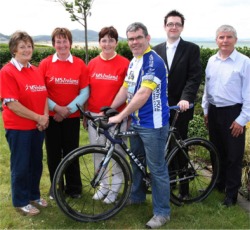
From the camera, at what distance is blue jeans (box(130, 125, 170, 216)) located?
3.35 metres

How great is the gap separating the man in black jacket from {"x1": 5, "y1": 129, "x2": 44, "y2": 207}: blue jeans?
5.18ft

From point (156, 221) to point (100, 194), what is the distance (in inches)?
35.0

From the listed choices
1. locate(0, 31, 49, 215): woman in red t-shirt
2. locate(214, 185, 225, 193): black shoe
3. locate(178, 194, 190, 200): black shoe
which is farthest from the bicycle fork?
locate(214, 185, 225, 193): black shoe

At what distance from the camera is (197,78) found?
151 inches

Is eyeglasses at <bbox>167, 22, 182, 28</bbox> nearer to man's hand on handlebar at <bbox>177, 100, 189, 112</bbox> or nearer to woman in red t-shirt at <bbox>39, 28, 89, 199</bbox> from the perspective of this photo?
man's hand on handlebar at <bbox>177, 100, 189, 112</bbox>

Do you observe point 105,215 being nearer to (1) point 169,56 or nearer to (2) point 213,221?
(2) point 213,221

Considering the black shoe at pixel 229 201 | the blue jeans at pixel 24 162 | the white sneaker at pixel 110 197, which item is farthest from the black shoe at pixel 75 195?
the black shoe at pixel 229 201

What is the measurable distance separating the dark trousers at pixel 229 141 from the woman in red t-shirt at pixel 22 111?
1913mm

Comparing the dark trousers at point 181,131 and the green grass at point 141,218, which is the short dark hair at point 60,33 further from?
the green grass at point 141,218

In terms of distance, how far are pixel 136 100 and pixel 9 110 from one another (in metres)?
1.30

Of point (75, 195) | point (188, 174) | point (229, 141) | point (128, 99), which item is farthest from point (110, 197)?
point (229, 141)

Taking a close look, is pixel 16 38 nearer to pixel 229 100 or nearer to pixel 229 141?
pixel 229 100


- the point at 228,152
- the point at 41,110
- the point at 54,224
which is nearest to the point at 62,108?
the point at 41,110

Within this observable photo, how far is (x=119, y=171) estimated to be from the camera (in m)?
3.97
